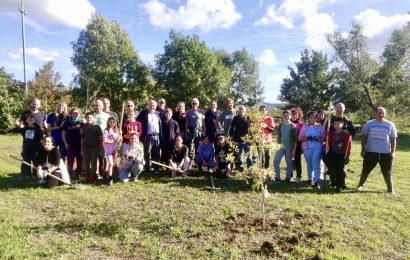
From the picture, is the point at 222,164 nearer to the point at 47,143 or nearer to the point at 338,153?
the point at 338,153

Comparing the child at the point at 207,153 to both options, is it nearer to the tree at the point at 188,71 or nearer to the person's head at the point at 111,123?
the person's head at the point at 111,123

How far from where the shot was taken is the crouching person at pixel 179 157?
10.3m

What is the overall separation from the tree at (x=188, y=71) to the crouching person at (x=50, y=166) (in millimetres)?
30215

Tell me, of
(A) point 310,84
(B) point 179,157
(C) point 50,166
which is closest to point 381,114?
(B) point 179,157

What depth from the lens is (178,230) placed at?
Answer: 19.8 feet

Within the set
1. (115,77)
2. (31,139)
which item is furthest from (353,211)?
(115,77)

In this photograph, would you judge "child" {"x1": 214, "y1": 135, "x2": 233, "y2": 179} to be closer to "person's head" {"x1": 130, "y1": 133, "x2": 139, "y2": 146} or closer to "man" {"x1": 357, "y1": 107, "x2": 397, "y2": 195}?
"person's head" {"x1": 130, "y1": 133, "x2": 139, "y2": 146}

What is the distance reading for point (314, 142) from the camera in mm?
9383

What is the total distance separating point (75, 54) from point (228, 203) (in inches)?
1381

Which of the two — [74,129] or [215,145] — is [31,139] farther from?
[215,145]

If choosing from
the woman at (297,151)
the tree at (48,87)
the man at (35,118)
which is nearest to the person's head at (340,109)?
the woman at (297,151)

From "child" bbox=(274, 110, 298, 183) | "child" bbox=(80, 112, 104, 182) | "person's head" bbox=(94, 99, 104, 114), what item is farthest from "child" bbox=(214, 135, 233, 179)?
"person's head" bbox=(94, 99, 104, 114)

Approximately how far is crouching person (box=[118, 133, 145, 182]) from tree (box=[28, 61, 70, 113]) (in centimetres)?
2520

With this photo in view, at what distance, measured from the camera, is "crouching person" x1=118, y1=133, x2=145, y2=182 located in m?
9.45
